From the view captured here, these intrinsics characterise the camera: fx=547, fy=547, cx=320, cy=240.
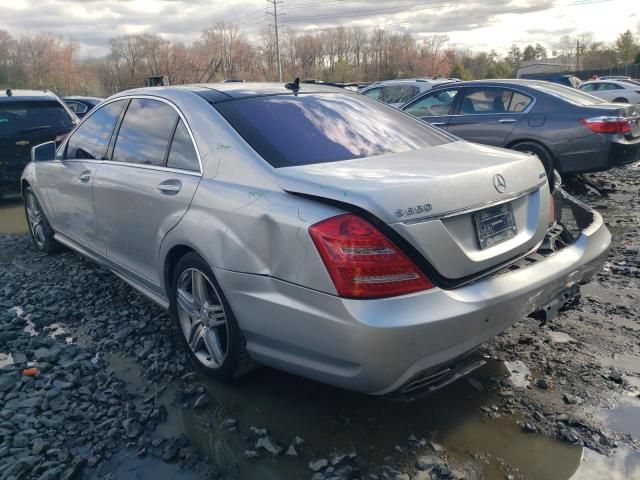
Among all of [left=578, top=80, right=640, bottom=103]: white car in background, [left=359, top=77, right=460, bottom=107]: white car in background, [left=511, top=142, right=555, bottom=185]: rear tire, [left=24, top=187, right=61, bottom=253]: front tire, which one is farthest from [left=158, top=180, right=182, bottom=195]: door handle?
[left=578, top=80, right=640, bottom=103]: white car in background

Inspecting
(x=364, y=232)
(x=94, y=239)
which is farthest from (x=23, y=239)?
(x=364, y=232)

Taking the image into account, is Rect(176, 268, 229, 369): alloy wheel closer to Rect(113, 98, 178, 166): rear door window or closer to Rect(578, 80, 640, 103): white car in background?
Rect(113, 98, 178, 166): rear door window

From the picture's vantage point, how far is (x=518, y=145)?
7277mm

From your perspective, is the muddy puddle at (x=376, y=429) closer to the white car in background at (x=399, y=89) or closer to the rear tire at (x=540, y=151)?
the rear tire at (x=540, y=151)

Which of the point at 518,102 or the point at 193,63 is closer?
the point at 518,102

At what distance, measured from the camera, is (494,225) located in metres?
2.51

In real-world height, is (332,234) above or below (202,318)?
above

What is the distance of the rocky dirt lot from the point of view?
239 centimetres

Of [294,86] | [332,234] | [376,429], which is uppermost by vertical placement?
[294,86]

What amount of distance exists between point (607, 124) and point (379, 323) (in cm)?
591

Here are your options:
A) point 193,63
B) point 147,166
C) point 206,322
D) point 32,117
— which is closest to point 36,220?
point 147,166

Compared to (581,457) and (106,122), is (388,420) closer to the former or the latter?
(581,457)

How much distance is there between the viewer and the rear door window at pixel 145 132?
3.33 meters

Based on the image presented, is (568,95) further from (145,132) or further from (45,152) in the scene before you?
(45,152)
